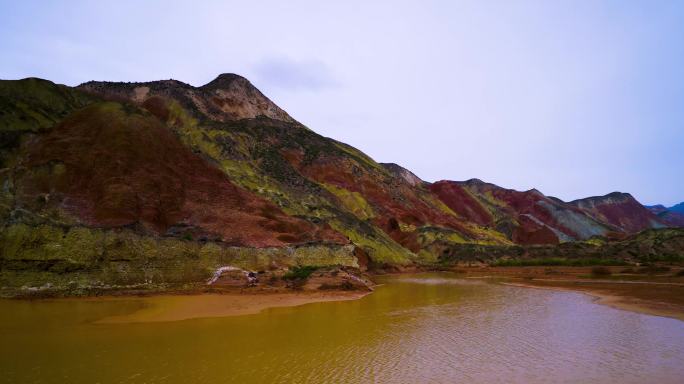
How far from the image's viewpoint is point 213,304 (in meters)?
22.2

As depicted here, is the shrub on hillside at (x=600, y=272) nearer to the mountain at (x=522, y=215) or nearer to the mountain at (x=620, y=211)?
the mountain at (x=522, y=215)

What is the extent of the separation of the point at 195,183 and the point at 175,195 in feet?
10.2

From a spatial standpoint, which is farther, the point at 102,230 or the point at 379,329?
the point at 102,230

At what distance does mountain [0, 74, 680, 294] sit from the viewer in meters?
25.9

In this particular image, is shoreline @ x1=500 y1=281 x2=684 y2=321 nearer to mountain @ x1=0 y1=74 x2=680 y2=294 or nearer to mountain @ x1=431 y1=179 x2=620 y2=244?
mountain @ x1=0 y1=74 x2=680 y2=294

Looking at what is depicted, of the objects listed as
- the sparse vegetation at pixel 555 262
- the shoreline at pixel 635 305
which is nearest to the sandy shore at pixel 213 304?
the shoreline at pixel 635 305

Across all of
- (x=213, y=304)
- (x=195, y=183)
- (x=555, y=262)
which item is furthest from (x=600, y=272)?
(x=195, y=183)

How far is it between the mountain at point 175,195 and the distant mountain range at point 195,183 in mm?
141

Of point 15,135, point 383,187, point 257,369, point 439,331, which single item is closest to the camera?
point 257,369

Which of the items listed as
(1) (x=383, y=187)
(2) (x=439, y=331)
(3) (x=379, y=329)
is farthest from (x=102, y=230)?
(1) (x=383, y=187)

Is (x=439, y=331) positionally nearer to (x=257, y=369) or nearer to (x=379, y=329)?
(x=379, y=329)

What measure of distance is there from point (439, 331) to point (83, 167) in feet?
104

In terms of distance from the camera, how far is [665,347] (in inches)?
531

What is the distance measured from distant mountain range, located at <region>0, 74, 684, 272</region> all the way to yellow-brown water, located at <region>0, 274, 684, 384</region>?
434 inches
